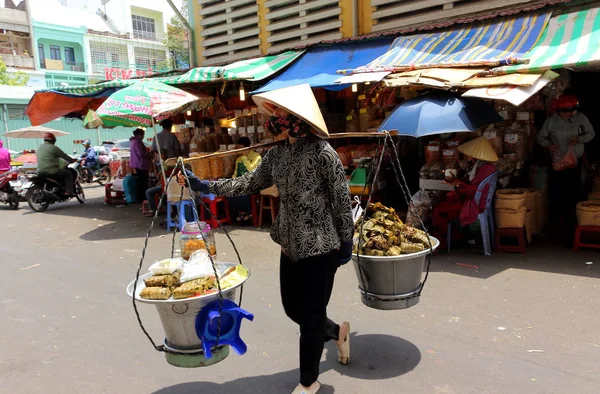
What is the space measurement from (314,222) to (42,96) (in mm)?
10848

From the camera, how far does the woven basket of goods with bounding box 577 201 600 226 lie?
5.38 meters

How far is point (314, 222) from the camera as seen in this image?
2.56 m

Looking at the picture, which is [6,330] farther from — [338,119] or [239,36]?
[239,36]

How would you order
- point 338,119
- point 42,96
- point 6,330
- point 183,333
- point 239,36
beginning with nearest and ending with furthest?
point 183,333 → point 6,330 → point 338,119 → point 239,36 → point 42,96

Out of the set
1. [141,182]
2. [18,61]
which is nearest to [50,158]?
[141,182]

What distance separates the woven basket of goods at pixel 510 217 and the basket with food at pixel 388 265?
9.68 feet

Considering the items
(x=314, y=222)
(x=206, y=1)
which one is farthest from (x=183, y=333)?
(x=206, y=1)

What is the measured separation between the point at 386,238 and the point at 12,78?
96.1 feet

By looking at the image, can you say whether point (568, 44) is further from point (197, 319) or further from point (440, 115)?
point (197, 319)

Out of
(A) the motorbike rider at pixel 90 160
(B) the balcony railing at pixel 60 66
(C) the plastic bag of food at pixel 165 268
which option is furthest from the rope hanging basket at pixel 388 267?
(B) the balcony railing at pixel 60 66

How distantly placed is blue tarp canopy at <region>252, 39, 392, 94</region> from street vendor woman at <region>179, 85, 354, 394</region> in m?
4.51

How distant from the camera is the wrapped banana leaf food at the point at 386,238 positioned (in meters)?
3.01

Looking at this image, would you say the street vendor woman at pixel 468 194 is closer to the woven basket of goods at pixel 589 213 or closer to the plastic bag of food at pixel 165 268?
the woven basket of goods at pixel 589 213

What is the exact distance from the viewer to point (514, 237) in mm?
5906
